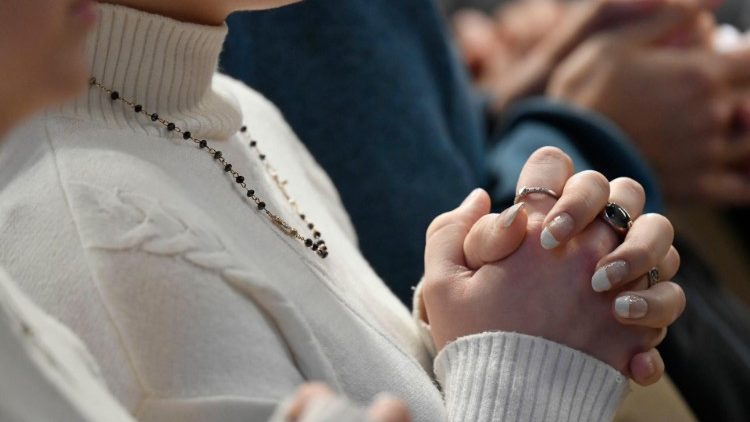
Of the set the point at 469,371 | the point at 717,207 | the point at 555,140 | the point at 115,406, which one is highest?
the point at 115,406

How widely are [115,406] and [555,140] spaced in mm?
704

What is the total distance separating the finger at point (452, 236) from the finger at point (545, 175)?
28 millimetres

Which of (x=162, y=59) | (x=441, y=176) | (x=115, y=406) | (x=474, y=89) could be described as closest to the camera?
(x=115, y=406)

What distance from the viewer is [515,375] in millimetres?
542

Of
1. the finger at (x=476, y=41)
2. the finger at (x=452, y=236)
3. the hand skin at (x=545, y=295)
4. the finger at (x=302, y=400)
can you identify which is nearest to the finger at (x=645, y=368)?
the hand skin at (x=545, y=295)

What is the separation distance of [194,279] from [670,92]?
2.68 ft

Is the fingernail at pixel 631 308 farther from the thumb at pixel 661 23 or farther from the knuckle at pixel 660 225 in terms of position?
the thumb at pixel 661 23

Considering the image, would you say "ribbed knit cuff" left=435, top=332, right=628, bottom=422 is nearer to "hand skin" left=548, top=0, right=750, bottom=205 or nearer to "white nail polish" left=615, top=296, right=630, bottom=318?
"white nail polish" left=615, top=296, right=630, bottom=318

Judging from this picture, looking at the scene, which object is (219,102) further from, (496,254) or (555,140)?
(555,140)

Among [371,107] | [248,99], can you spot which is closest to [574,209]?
[248,99]

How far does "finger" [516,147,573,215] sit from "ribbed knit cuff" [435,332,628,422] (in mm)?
74

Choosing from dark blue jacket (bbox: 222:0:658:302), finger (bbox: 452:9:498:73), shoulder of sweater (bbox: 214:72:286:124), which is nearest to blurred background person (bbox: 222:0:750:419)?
dark blue jacket (bbox: 222:0:658:302)

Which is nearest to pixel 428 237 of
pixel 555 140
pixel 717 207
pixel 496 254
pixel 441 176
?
pixel 496 254

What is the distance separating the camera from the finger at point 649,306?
543 mm
